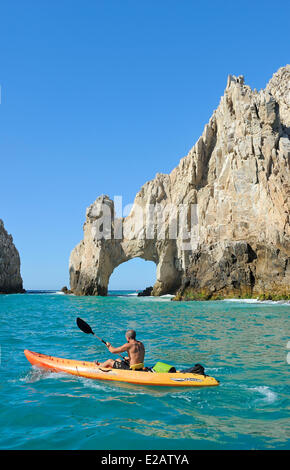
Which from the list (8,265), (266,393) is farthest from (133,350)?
(8,265)

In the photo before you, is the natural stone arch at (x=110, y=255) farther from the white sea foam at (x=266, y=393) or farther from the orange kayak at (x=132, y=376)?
the white sea foam at (x=266, y=393)

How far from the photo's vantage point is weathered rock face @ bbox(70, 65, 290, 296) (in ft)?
129

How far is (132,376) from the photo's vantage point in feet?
28.2

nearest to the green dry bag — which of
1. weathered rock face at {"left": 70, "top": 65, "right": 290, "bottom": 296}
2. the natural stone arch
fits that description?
weathered rock face at {"left": 70, "top": 65, "right": 290, "bottom": 296}

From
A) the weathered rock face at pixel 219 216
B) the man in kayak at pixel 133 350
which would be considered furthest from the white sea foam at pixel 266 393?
the weathered rock face at pixel 219 216

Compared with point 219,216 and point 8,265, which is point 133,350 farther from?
point 8,265

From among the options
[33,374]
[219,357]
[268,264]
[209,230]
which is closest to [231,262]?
[268,264]

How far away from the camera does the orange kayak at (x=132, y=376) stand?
8297mm

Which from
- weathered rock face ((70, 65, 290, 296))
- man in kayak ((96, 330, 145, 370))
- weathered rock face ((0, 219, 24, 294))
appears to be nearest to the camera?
man in kayak ((96, 330, 145, 370))

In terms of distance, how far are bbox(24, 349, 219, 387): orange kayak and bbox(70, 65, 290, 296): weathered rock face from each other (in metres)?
29.1

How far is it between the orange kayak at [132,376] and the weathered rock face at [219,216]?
29.1 metres

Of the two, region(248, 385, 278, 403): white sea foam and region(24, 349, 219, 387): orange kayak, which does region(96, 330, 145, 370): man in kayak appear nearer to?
region(24, 349, 219, 387): orange kayak

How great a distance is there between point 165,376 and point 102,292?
51.5m

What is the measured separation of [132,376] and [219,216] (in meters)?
39.7
